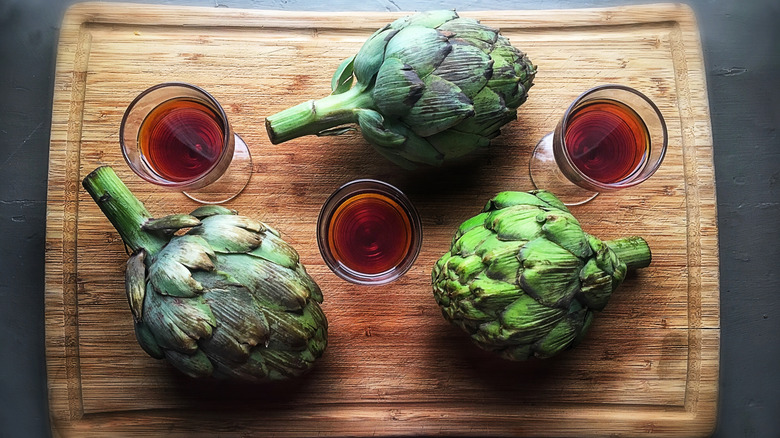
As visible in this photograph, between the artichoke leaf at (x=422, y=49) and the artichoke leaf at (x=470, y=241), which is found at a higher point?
the artichoke leaf at (x=422, y=49)

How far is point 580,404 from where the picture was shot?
1.23 m

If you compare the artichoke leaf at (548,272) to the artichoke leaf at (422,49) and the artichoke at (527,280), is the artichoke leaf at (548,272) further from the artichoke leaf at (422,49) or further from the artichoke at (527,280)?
the artichoke leaf at (422,49)

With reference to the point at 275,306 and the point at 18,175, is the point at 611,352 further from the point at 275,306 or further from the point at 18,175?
the point at 18,175

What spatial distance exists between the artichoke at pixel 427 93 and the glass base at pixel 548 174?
163 mm

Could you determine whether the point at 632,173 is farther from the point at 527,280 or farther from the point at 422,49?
the point at 422,49

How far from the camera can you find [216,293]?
980 mm

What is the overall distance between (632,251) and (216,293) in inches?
31.7

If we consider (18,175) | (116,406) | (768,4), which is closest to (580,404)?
(116,406)

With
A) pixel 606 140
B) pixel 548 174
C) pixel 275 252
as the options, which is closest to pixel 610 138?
pixel 606 140

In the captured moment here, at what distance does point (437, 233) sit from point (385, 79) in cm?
36

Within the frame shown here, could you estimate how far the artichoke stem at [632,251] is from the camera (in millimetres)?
1181

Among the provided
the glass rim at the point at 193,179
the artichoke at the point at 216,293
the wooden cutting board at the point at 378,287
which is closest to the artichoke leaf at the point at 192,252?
the artichoke at the point at 216,293

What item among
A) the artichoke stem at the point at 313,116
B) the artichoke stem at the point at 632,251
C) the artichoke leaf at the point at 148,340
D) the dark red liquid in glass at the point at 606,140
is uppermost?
the artichoke stem at the point at 313,116

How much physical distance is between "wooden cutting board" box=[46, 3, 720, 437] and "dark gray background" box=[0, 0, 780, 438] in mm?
200
